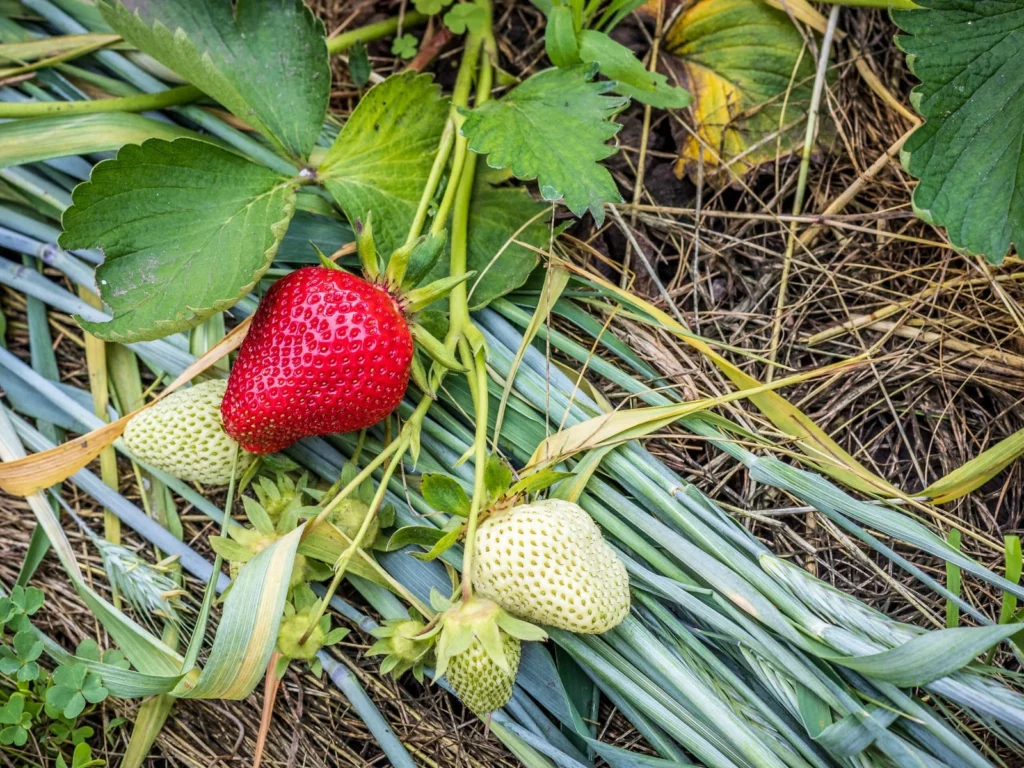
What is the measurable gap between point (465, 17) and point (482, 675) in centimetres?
100

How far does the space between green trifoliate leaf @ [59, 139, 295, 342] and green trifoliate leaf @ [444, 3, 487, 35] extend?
0.42 m

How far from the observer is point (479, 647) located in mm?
968

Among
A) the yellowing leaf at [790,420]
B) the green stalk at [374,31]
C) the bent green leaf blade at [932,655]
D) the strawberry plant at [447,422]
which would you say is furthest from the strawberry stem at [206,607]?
the bent green leaf blade at [932,655]

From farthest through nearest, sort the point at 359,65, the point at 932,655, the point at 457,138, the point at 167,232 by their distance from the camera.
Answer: the point at 359,65 → the point at 457,138 → the point at 167,232 → the point at 932,655

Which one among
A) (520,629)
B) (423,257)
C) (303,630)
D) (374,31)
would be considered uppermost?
(374,31)

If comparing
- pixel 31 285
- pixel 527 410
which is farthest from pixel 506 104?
pixel 31 285

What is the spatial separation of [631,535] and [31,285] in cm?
105

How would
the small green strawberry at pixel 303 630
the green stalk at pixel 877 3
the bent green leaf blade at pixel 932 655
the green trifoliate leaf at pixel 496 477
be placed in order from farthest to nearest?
the green stalk at pixel 877 3 < the small green strawberry at pixel 303 630 < the green trifoliate leaf at pixel 496 477 < the bent green leaf blade at pixel 932 655

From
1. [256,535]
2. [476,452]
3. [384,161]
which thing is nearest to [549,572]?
[476,452]

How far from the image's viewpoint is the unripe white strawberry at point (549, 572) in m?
0.95

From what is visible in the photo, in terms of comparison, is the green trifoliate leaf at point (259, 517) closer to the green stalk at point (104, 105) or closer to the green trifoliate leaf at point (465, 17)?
the green stalk at point (104, 105)

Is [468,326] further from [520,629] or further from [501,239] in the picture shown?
[520,629]

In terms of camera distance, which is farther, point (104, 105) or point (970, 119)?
point (104, 105)

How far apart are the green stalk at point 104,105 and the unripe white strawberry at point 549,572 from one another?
871mm
